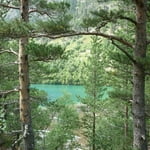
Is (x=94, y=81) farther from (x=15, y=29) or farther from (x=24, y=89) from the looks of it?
(x=15, y=29)

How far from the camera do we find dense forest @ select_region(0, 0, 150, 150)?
18.3 ft

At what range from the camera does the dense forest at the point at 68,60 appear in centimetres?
557

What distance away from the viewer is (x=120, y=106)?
20266mm

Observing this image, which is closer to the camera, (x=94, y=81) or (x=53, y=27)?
(x=53, y=27)

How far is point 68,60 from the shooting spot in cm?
1010

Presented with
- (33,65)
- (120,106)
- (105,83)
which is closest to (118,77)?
(105,83)

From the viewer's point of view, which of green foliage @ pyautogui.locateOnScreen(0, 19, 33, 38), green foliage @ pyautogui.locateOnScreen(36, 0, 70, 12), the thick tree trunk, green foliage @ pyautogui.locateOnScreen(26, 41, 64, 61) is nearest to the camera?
green foliage @ pyautogui.locateOnScreen(0, 19, 33, 38)

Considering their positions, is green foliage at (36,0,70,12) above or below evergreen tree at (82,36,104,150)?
above

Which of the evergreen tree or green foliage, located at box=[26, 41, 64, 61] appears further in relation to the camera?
the evergreen tree

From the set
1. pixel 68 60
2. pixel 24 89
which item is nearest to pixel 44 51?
pixel 24 89

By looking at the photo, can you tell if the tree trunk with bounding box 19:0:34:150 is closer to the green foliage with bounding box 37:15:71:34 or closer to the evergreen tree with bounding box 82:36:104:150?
the green foliage with bounding box 37:15:71:34

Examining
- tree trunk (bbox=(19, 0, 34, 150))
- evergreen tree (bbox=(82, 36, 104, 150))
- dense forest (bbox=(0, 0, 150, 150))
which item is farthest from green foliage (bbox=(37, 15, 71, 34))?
evergreen tree (bbox=(82, 36, 104, 150))

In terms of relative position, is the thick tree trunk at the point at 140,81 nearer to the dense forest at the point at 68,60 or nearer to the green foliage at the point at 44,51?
the dense forest at the point at 68,60

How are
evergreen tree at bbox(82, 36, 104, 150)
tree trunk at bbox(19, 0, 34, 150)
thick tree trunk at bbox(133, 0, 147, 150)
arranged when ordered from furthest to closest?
1. evergreen tree at bbox(82, 36, 104, 150)
2. tree trunk at bbox(19, 0, 34, 150)
3. thick tree trunk at bbox(133, 0, 147, 150)
